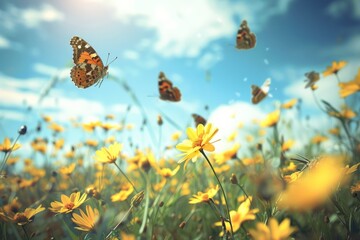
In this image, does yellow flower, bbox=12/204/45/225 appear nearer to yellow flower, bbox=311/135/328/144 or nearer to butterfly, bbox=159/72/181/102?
butterfly, bbox=159/72/181/102

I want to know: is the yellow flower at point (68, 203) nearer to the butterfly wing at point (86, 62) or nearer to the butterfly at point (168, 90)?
the butterfly wing at point (86, 62)

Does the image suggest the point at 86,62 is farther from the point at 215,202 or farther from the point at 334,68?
the point at 334,68

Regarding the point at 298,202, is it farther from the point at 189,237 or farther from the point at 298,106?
the point at 298,106

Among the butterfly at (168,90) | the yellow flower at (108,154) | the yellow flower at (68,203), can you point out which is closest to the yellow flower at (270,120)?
the butterfly at (168,90)

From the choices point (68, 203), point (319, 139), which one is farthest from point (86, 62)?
→ point (319, 139)

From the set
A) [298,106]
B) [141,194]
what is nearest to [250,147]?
[298,106]

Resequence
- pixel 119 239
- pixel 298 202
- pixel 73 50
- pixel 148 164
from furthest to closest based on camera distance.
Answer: pixel 73 50 → pixel 148 164 → pixel 119 239 → pixel 298 202
